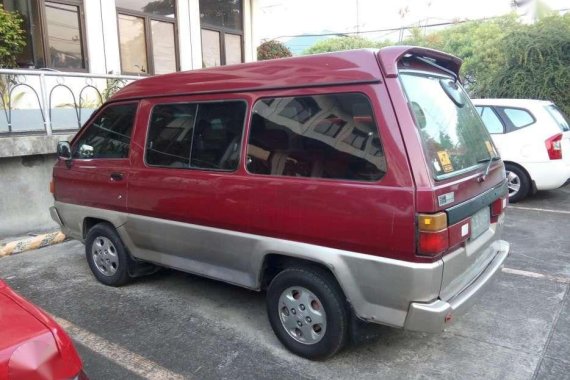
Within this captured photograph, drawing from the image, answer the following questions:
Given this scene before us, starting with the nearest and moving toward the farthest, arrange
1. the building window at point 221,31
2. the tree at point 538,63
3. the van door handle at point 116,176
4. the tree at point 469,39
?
1. the van door handle at point 116,176
2. the tree at point 538,63
3. the building window at point 221,31
4. the tree at point 469,39

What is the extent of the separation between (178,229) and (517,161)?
5700mm

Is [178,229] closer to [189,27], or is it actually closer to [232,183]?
[232,183]

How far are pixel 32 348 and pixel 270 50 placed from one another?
13.0 metres

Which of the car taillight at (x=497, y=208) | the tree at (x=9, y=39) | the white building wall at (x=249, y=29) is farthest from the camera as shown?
the white building wall at (x=249, y=29)

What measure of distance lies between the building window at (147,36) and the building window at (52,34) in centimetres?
96

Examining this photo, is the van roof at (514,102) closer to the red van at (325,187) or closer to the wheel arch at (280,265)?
the red van at (325,187)

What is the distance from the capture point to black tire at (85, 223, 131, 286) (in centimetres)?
446

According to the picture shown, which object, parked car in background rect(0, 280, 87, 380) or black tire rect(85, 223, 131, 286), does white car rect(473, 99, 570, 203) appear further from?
parked car in background rect(0, 280, 87, 380)

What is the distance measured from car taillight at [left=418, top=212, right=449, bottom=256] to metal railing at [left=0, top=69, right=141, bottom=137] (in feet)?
18.9

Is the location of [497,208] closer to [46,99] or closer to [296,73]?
[296,73]

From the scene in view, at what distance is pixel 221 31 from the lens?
12000 mm

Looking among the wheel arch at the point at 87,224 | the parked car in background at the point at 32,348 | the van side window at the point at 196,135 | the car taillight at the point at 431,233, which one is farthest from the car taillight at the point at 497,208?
the wheel arch at the point at 87,224

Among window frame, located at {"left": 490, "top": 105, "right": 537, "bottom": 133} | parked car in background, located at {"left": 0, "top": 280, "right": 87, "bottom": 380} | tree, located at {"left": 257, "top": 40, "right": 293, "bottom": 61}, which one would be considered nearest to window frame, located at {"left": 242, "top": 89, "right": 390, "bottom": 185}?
parked car in background, located at {"left": 0, "top": 280, "right": 87, "bottom": 380}

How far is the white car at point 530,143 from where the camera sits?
23.4 ft
